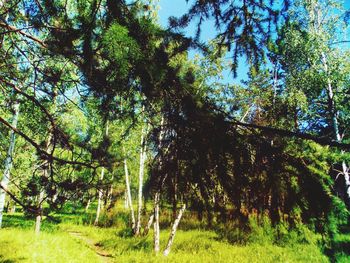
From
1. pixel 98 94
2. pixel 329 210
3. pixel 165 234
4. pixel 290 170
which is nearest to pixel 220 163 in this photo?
pixel 290 170

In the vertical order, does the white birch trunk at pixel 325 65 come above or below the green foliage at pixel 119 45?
above

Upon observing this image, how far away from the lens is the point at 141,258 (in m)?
9.08

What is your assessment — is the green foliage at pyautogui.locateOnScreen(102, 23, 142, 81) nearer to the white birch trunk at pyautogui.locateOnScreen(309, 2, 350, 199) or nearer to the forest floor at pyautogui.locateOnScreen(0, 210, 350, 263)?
the forest floor at pyautogui.locateOnScreen(0, 210, 350, 263)

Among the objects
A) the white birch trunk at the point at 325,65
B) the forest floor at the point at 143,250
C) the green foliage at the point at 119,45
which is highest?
the white birch trunk at the point at 325,65

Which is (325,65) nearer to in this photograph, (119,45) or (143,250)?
(143,250)

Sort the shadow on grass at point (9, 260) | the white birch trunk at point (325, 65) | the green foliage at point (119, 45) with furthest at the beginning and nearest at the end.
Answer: the white birch trunk at point (325, 65)
the shadow on grass at point (9, 260)
the green foliage at point (119, 45)

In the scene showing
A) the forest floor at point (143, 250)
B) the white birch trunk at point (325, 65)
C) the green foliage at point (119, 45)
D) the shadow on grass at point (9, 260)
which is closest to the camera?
the green foliage at point (119, 45)

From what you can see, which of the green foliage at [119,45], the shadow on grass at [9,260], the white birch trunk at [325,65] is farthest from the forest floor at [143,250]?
the green foliage at [119,45]

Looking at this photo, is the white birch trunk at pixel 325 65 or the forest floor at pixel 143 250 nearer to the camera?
the forest floor at pixel 143 250

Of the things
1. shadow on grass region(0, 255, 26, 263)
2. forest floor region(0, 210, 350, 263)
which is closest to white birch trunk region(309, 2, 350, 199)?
forest floor region(0, 210, 350, 263)

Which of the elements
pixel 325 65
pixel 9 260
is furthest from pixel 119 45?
pixel 325 65

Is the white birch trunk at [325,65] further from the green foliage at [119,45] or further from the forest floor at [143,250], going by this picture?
the green foliage at [119,45]

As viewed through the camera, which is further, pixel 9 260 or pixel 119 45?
pixel 9 260

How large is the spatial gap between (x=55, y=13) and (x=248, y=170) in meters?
2.71
